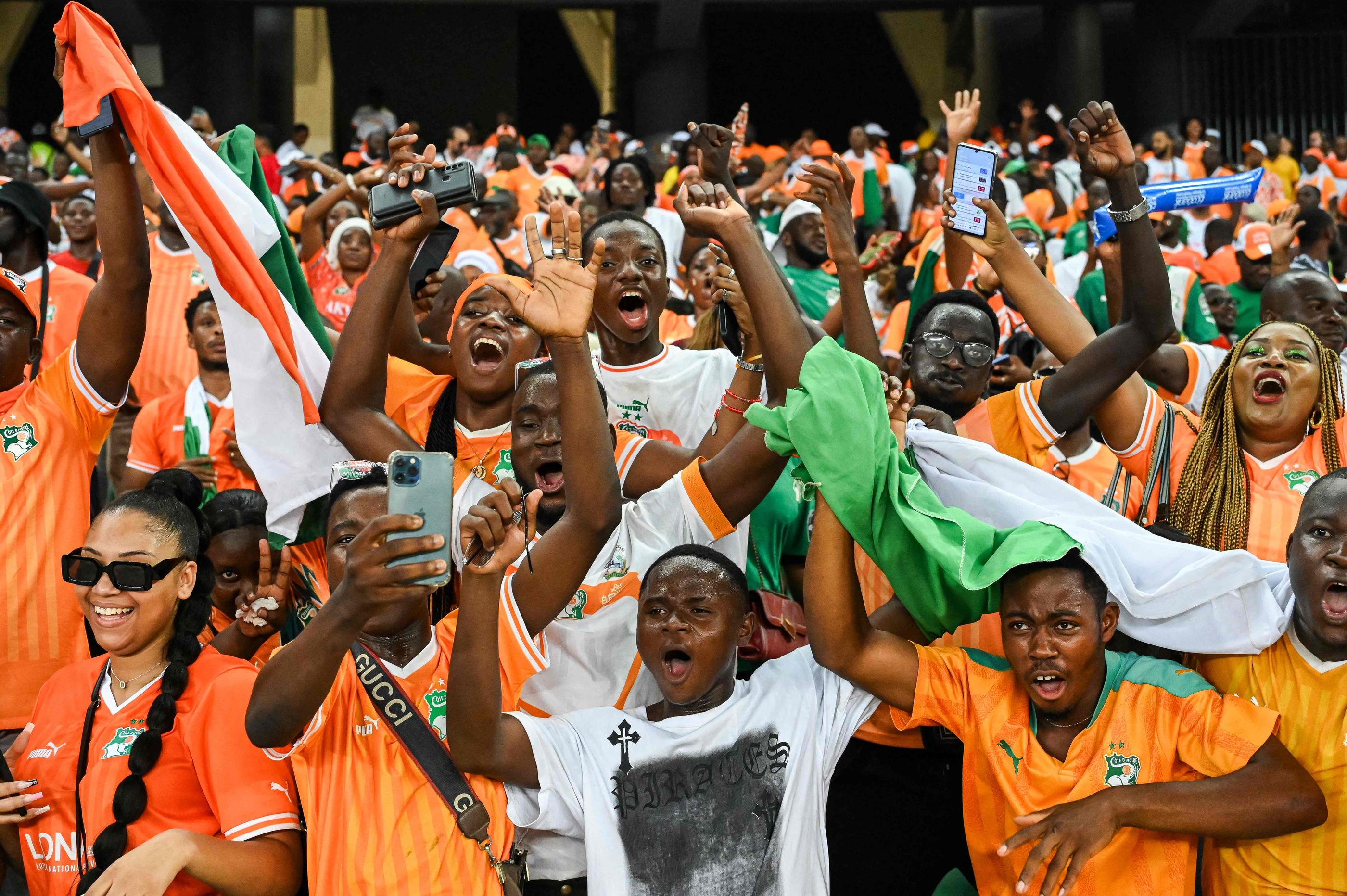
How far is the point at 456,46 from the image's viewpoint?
2267 cm

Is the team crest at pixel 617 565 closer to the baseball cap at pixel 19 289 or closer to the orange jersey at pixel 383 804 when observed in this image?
the orange jersey at pixel 383 804

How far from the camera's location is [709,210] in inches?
137

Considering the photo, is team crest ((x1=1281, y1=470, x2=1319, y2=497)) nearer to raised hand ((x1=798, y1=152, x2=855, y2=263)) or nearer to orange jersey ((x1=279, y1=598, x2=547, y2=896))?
raised hand ((x1=798, y1=152, x2=855, y2=263))

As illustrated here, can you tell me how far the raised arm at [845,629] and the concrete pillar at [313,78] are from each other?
60.9 feet

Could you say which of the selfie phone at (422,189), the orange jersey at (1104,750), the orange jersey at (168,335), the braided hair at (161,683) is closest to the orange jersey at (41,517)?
the braided hair at (161,683)

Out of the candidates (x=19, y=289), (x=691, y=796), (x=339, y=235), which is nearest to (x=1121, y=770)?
(x=691, y=796)

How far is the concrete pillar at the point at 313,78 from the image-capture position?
20.4 meters

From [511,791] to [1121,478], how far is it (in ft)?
6.76

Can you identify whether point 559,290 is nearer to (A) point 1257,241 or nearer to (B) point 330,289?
(B) point 330,289

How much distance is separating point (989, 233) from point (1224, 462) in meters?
0.92

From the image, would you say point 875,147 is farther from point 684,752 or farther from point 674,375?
point 684,752

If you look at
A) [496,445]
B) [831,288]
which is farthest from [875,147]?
[496,445]

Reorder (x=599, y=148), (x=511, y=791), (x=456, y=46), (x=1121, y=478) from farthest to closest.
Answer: (x=456, y=46)
(x=599, y=148)
(x=1121, y=478)
(x=511, y=791)

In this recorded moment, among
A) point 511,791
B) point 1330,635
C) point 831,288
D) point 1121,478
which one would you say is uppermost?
point 831,288
